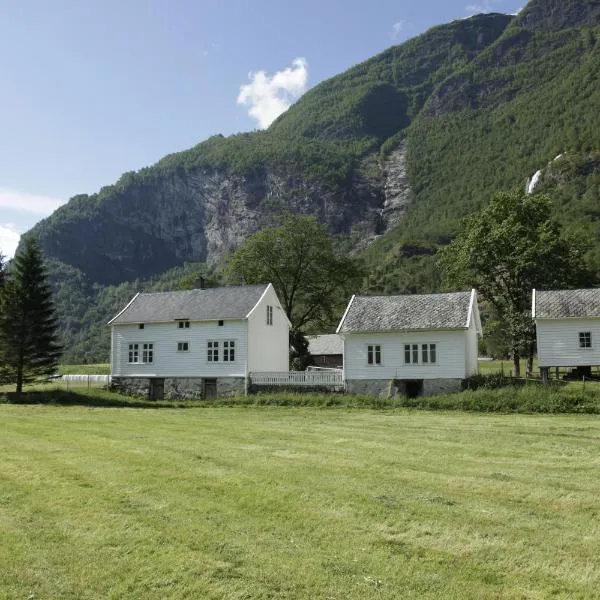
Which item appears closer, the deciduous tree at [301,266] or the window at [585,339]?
the window at [585,339]

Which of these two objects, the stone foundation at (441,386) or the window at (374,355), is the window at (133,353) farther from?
the stone foundation at (441,386)

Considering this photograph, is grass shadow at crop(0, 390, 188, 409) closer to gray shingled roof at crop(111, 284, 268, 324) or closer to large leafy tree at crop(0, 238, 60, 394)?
large leafy tree at crop(0, 238, 60, 394)

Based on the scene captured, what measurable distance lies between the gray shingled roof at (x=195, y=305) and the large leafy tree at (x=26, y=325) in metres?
5.25

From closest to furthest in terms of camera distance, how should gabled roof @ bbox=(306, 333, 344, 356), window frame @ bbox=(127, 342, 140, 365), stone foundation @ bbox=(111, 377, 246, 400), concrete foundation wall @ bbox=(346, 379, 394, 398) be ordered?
concrete foundation wall @ bbox=(346, 379, 394, 398) → stone foundation @ bbox=(111, 377, 246, 400) → window frame @ bbox=(127, 342, 140, 365) → gabled roof @ bbox=(306, 333, 344, 356)

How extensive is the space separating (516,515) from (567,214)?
110m

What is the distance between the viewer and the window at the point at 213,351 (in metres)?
40.4

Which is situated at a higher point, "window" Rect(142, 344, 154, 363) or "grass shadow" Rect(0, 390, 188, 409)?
"window" Rect(142, 344, 154, 363)

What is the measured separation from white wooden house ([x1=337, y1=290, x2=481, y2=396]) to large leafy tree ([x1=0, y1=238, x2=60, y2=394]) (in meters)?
19.0

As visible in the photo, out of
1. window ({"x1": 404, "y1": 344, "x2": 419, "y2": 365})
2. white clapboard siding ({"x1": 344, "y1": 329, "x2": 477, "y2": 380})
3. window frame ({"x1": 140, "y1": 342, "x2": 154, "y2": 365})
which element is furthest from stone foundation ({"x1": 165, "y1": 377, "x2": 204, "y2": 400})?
window ({"x1": 404, "y1": 344, "x2": 419, "y2": 365})

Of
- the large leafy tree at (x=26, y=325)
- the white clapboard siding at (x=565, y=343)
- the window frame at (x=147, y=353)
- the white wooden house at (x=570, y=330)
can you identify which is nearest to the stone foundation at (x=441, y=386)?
the white wooden house at (x=570, y=330)

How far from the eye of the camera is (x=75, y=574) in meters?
6.52

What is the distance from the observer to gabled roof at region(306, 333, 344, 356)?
7119 cm

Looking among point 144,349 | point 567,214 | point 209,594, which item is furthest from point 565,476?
point 567,214

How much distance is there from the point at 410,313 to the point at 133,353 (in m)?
19.4
